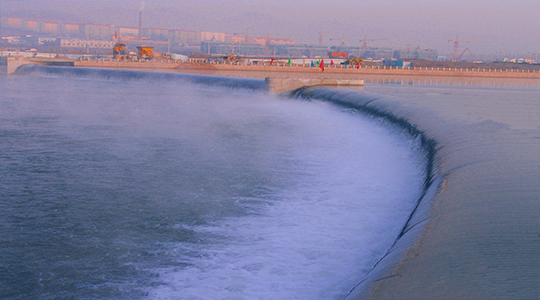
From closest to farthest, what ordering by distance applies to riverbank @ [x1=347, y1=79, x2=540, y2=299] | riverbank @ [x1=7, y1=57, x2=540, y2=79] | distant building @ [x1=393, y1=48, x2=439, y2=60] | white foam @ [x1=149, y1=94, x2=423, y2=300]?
1. riverbank @ [x1=347, y1=79, x2=540, y2=299]
2. white foam @ [x1=149, y1=94, x2=423, y2=300]
3. riverbank @ [x1=7, y1=57, x2=540, y2=79]
4. distant building @ [x1=393, y1=48, x2=439, y2=60]

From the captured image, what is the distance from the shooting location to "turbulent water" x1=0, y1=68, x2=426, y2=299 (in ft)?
17.5

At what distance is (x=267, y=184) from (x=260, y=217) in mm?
1837

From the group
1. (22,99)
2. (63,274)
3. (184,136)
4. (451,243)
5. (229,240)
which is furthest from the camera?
(22,99)

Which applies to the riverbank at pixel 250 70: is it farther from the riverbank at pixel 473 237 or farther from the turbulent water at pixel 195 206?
the riverbank at pixel 473 237

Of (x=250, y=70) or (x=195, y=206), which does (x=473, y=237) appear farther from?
(x=250, y=70)

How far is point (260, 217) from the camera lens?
727 cm

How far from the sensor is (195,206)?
7.64 meters

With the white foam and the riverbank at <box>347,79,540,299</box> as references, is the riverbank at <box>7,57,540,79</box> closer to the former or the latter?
the white foam

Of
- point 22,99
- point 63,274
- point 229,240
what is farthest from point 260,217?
point 22,99

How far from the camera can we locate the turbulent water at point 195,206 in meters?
5.33

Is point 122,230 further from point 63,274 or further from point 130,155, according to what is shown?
point 130,155

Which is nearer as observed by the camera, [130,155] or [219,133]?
[130,155]

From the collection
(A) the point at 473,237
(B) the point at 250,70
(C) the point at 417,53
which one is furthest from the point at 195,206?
(C) the point at 417,53

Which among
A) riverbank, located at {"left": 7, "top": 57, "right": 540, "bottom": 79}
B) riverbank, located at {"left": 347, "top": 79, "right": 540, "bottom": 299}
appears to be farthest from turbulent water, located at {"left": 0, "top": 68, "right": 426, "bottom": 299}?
riverbank, located at {"left": 7, "top": 57, "right": 540, "bottom": 79}
